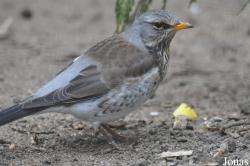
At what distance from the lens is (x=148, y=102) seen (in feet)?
31.2

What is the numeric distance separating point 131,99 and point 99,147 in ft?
2.35

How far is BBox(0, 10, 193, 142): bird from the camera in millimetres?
7188

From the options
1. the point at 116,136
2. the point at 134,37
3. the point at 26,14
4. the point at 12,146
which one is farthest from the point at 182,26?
the point at 26,14

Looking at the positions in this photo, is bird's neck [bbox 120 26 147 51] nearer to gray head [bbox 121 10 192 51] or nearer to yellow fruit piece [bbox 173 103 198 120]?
gray head [bbox 121 10 192 51]

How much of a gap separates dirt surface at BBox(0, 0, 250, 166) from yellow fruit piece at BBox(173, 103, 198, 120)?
178 millimetres

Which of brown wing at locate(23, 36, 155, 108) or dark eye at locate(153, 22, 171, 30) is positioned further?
dark eye at locate(153, 22, 171, 30)

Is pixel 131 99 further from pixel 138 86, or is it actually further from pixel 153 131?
pixel 153 131

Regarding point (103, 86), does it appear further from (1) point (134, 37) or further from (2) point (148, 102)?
(2) point (148, 102)

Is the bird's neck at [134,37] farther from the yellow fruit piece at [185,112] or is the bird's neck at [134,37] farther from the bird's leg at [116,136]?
the yellow fruit piece at [185,112]

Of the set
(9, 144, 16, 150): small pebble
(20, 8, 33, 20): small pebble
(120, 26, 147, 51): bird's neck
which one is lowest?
(9, 144, 16, 150): small pebble

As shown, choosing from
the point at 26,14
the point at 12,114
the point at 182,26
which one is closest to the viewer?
the point at 12,114

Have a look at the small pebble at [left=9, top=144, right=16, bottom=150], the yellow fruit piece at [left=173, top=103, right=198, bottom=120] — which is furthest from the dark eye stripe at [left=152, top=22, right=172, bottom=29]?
the small pebble at [left=9, top=144, right=16, bottom=150]

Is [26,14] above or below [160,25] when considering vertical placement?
above

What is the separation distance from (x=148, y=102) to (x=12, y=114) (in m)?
2.88
